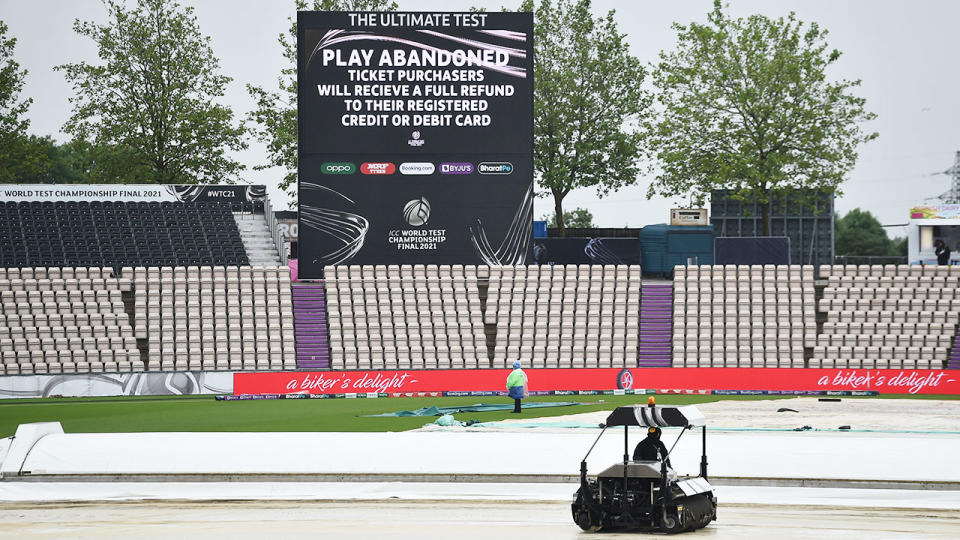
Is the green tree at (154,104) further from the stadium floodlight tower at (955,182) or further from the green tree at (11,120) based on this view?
the stadium floodlight tower at (955,182)

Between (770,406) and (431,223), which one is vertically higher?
(431,223)

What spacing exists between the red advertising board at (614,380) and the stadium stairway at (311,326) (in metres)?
1.79

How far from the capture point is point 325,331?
43344 mm

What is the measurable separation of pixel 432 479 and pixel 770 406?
48.4 feet

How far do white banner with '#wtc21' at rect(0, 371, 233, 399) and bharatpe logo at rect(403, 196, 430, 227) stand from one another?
8157 mm

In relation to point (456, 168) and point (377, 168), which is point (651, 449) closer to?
point (456, 168)

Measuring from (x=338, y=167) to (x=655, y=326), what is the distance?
12.2 m

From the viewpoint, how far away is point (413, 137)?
42625mm

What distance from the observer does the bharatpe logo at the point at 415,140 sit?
4262 cm

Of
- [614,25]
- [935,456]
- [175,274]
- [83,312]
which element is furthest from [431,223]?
[614,25]

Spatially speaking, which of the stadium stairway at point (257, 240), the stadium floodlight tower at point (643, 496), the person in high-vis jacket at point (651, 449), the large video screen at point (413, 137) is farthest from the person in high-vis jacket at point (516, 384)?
the stadium stairway at point (257, 240)

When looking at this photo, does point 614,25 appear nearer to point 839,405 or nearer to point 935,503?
point 839,405

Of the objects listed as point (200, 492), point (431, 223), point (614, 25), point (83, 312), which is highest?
point (614, 25)

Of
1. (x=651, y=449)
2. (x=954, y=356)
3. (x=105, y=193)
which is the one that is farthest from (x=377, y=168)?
(x=651, y=449)
